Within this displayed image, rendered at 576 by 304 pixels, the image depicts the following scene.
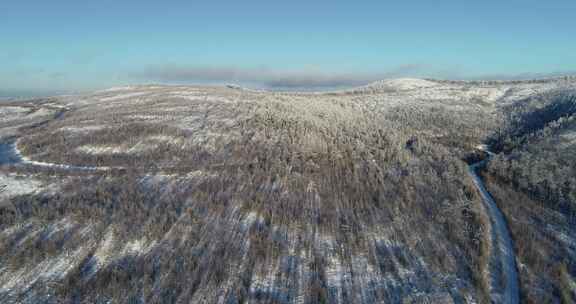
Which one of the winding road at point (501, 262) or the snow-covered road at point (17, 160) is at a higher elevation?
the snow-covered road at point (17, 160)

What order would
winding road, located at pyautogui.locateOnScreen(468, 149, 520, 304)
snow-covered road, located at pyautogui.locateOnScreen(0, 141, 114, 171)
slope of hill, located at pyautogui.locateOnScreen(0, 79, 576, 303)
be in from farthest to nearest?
snow-covered road, located at pyautogui.locateOnScreen(0, 141, 114, 171) < slope of hill, located at pyautogui.locateOnScreen(0, 79, 576, 303) < winding road, located at pyautogui.locateOnScreen(468, 149, 520, 304)

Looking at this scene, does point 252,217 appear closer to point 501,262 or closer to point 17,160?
point 501,262

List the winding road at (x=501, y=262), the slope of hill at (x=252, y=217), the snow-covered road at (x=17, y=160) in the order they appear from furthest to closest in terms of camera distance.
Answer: the snow-covered road at (x=17, y=160)
the slope of hill at (x=252, y=217)
the winding road at (x=501, y=262)

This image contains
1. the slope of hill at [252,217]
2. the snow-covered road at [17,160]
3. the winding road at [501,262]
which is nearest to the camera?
the winding road at [501,262]

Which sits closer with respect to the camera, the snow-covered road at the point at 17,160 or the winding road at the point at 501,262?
the winding road at the point at 501,262

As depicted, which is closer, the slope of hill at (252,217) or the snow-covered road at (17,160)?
the slope of hill at (252,217)

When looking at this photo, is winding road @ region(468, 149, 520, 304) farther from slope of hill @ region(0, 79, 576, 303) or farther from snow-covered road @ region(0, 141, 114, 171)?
snow-covered road @ region(0, 141, 114, 171)

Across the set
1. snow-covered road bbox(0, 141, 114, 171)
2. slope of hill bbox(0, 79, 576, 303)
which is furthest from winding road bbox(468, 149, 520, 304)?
snow-covered road bbox(0, 141, 114, 171)

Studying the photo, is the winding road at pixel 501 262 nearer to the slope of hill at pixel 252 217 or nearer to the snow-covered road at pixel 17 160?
the slope of hill at pixel 252 217

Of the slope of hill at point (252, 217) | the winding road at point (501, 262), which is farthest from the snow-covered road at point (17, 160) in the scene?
the winding road at point (501, 262)
